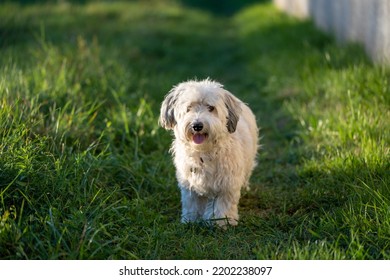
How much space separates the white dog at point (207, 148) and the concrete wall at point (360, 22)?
3.31 m

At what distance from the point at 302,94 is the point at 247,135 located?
330cm

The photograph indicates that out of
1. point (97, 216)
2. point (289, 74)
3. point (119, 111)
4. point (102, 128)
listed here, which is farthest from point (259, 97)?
point (97, 216)

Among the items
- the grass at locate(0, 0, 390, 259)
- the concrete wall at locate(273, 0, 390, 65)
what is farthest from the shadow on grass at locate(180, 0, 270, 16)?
the grass at locate(0, 0, 390, 259)

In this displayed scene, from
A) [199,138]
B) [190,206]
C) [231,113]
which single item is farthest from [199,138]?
[190,206]

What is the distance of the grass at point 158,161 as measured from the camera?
434 cm

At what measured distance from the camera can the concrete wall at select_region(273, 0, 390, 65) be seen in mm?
8242

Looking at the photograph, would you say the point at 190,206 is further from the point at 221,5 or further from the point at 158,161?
the point at 221,5

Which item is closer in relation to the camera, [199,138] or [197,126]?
[197,126]

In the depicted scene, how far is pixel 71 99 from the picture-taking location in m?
6.91

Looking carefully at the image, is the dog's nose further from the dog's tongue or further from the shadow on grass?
the shadow on grass

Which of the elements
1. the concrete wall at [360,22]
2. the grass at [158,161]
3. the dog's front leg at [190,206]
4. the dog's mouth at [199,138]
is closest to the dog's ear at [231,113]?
the dog's mouth at [199,138]

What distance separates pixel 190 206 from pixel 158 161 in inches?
47.4

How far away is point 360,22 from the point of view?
32.4 ft

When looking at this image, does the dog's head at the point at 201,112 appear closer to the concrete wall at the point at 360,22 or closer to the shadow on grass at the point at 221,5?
the concrete wall at the point at 360,22
